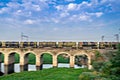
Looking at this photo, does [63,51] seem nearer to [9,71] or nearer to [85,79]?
[9,71]

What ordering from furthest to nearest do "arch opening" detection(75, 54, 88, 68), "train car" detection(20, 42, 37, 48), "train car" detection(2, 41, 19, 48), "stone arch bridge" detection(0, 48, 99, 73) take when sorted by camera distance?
"arch opening" detection(75, 54, 88, 68)
"train car" detection(2, 41, 19, 48)
"train car" detection(20, 42, 37, 48)
"stone arch bridge" detection(0, 48, 99, 73)

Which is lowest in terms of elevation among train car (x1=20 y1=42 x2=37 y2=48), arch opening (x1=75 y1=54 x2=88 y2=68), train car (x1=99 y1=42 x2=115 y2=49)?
arch opening (x1=75 y1=54 x2=88 y2=68)

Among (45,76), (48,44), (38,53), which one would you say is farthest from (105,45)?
(45,76)

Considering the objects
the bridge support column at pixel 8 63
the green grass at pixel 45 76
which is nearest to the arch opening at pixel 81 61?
the bridge support column at pixel 8 63

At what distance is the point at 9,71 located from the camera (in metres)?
48.5

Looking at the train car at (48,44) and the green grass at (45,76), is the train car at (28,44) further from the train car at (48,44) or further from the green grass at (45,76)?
the green grass at (45,76)

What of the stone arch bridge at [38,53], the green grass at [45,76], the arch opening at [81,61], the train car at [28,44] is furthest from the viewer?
the arch opening at [81,61]

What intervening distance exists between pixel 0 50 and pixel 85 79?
38.5 metres

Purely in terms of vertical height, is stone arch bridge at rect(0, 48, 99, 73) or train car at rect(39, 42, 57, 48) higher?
train car at rect(39, 42, 57, 48)

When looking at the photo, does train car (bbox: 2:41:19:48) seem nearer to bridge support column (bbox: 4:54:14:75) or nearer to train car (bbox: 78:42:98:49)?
bridge support column (bbox: 4:54:14:75)

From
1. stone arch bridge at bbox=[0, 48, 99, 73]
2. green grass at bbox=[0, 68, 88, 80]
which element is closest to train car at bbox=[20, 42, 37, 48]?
stone arch bridge at bbox=[0, 48, 99, 73]

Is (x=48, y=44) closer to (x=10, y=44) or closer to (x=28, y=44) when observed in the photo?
(x=28, y=44)

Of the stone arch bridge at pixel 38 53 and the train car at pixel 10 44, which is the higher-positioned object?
the train car at pixel 10 44

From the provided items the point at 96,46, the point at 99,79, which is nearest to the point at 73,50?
the point at 96,46
